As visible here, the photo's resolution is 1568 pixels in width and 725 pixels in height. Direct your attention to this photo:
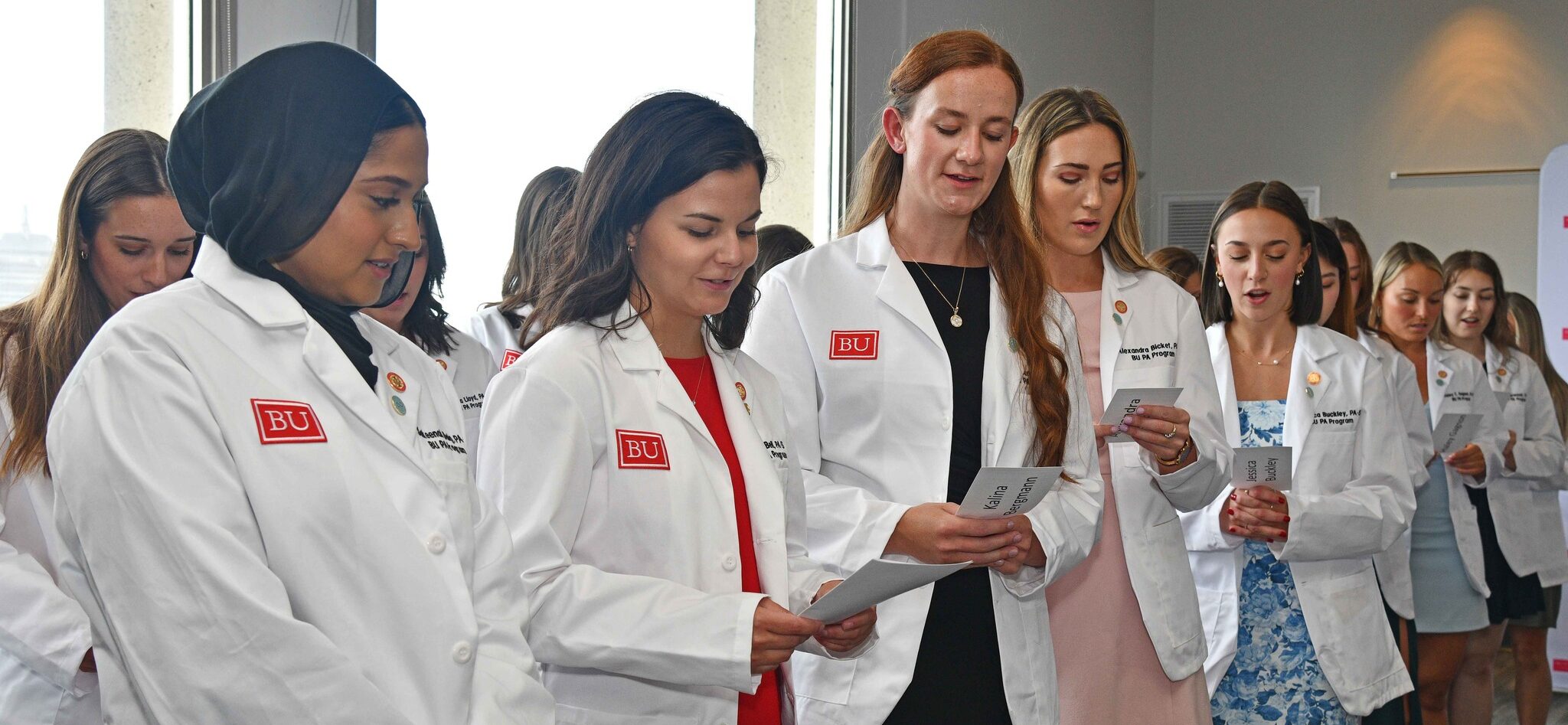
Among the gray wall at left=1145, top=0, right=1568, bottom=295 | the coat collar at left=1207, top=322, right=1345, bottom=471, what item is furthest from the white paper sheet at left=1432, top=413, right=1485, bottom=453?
the gray wall at left=1145, top=0, right=1568, bottom=295

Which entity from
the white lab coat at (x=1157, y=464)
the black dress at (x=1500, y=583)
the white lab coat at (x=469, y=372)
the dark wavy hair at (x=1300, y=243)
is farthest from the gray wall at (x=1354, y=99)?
the white lab coat at (x=469, y=372)

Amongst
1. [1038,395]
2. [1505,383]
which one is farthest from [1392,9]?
[1038,395]

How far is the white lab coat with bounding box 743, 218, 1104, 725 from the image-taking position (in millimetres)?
1997

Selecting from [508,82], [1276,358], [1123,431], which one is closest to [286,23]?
[508,82]

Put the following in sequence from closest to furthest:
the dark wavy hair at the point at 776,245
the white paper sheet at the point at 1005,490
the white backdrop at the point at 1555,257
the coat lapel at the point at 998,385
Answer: the white paper sheet at the point at 1005,490 → the coat lapel at the point at 998,385 → the dark wavy hair at the point at 776,245 → the white backdrop at the point at 1555,257

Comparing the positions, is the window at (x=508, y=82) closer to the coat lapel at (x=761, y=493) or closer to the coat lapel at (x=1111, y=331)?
the coat lapel at (x=1111, y=331)

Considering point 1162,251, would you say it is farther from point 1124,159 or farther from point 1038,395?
point 1038,395

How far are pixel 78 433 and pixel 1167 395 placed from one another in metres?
1.76

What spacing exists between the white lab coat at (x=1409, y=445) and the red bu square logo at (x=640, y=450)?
2.50 meters

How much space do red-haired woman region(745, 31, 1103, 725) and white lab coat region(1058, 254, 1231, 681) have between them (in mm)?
221

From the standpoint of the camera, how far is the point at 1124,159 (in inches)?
100

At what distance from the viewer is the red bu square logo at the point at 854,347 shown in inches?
84.3

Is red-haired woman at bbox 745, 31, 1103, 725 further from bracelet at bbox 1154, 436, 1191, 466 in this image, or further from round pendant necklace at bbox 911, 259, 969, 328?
bracelet at bbox 1154, 436, 1191, 466

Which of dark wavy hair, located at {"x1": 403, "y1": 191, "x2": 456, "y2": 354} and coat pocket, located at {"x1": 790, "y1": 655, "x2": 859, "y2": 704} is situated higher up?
dark wavy hair, located at {"x1": 403, "y1": 191, "x2": 456, "y2": 354}
